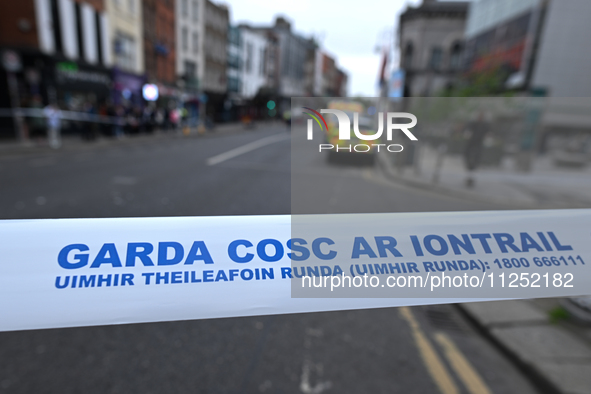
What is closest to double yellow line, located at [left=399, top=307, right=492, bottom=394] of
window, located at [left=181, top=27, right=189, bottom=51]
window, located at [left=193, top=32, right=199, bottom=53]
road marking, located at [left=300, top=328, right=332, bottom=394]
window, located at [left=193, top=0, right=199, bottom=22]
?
road marking, located at [left=300, top=328, right=332, bottom=394]

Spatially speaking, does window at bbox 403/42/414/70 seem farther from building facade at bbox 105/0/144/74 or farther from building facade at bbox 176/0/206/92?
building facade at bbox 105/0/144/74

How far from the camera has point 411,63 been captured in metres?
41.8

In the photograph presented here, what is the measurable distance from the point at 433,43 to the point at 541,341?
4394cm

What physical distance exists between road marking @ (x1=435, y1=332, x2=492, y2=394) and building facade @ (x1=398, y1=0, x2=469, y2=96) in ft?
123

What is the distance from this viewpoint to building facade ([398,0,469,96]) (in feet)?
127

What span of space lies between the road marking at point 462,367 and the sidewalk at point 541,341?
1.18 ft

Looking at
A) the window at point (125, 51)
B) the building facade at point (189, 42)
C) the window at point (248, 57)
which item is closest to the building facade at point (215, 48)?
the building facade at point (189, 42)

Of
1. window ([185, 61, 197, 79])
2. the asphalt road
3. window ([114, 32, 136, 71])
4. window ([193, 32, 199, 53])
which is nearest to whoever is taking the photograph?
the asphalt road

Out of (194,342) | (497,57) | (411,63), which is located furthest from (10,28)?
(411,63)

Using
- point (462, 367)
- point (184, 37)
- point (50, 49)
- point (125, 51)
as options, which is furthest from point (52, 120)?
point (462, 367)

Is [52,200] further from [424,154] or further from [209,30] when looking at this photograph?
[209,30]

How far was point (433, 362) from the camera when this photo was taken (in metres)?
2.75

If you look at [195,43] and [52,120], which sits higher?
[195,43]

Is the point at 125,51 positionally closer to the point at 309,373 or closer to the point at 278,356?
the point at 278,356
